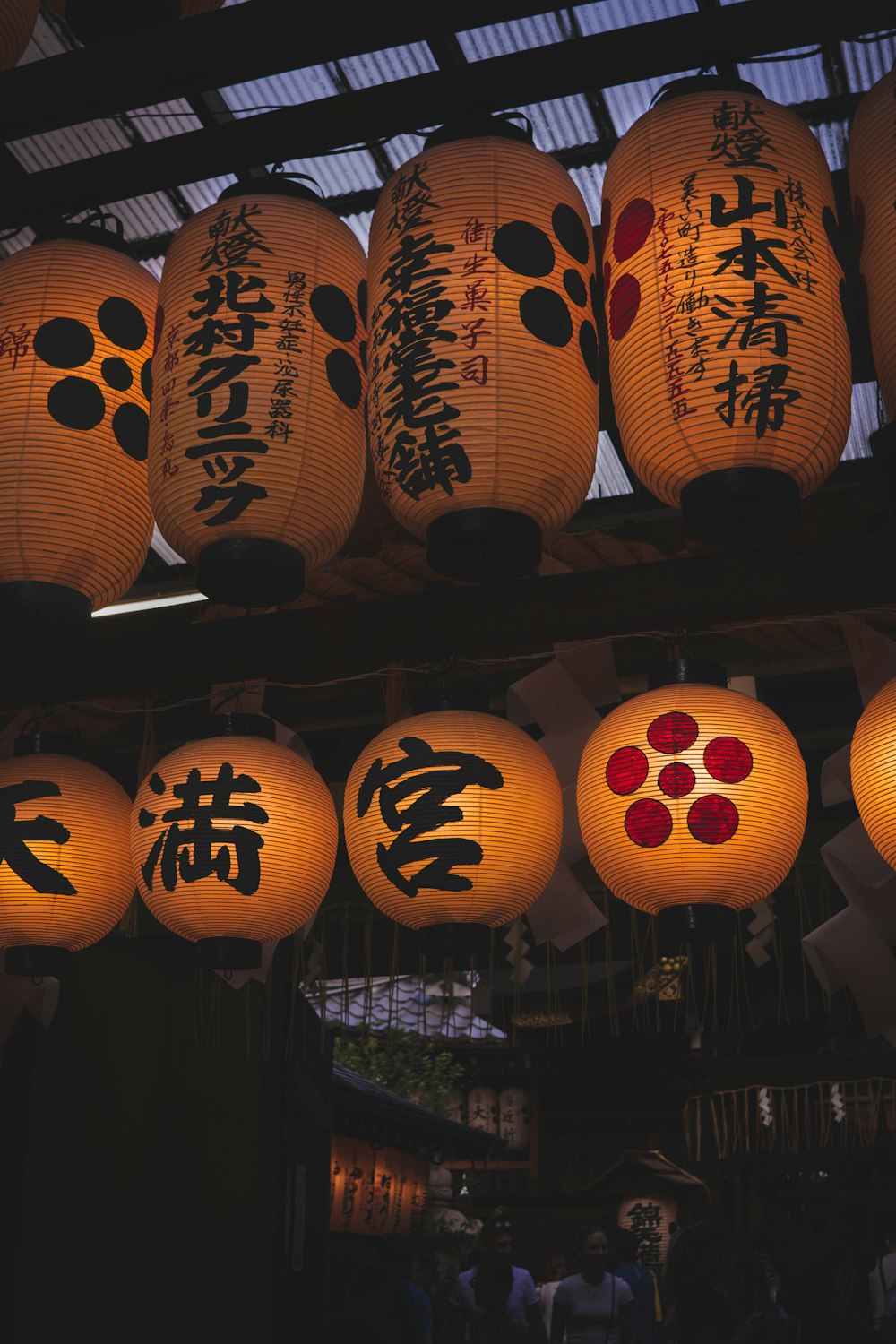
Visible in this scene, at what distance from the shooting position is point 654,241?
3566 mm

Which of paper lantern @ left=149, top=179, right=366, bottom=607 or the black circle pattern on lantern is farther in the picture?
the black circle pattern on lantern

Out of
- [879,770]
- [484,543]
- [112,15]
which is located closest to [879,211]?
[484,543]

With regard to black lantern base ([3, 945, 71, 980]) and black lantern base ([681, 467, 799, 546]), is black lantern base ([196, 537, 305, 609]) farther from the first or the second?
black lantern base ([3, 945, 71, 980])

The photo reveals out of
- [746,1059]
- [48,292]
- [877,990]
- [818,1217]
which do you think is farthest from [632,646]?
[818,1217]

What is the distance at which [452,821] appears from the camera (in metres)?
4.02

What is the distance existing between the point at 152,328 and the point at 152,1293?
625cm

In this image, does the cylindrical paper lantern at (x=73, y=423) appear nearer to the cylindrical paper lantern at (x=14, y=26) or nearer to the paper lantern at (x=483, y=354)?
the cylindrical paper lantern at (x=14, y=26)

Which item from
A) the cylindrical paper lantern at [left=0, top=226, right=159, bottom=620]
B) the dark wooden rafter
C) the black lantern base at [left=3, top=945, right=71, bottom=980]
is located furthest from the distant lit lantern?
the dark wooden rafter

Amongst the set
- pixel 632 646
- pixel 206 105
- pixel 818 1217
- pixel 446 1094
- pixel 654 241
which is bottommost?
pixel 818 1217

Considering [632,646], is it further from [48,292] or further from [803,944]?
[48,292]

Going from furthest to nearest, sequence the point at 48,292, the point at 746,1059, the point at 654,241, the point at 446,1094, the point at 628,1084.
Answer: the point at 628,1084
the point at 446,1094
the point at 746,1059
the point at 48,292
the point at 654,241

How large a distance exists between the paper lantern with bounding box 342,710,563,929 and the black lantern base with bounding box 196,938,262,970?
487mm

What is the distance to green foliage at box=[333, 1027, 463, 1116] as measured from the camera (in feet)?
54.3

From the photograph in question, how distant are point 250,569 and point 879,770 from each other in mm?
1933
